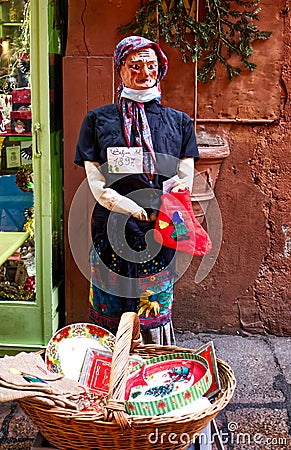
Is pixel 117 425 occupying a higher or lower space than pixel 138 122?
lower

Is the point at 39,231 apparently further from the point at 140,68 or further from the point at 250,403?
the point at 250,403

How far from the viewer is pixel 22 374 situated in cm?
192

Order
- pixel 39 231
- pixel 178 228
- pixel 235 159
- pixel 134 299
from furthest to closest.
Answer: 1. pixel 235 159
2. pixel 39 231
3. pixel 134 299
4. pixel 178 228

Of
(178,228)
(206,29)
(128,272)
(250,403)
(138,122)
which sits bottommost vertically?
(250,403)

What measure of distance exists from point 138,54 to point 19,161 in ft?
3.39

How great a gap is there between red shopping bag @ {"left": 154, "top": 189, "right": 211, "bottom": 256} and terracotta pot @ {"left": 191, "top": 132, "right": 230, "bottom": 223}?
0.66 meters

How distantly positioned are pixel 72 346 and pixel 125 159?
2.89 feet

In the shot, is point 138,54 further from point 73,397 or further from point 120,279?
point 73,397

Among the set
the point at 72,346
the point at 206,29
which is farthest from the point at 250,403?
the point at 206,29

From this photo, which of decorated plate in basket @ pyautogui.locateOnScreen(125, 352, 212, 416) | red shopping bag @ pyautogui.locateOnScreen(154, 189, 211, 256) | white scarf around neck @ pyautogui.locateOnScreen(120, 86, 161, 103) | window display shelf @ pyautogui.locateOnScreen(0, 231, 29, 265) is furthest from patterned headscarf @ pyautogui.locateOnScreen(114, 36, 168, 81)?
decorated plate in basket @ pyautogui.locateOnScreen(125, 352, 212, 416)

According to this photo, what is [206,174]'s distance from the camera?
3.54 meters

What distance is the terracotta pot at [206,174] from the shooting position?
11.3 feet

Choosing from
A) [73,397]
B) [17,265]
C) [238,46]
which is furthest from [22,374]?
[238,46]

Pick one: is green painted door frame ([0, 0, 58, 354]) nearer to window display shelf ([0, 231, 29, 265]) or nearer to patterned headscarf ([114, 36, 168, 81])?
window display shelf ([0, 231, 29, 265])
